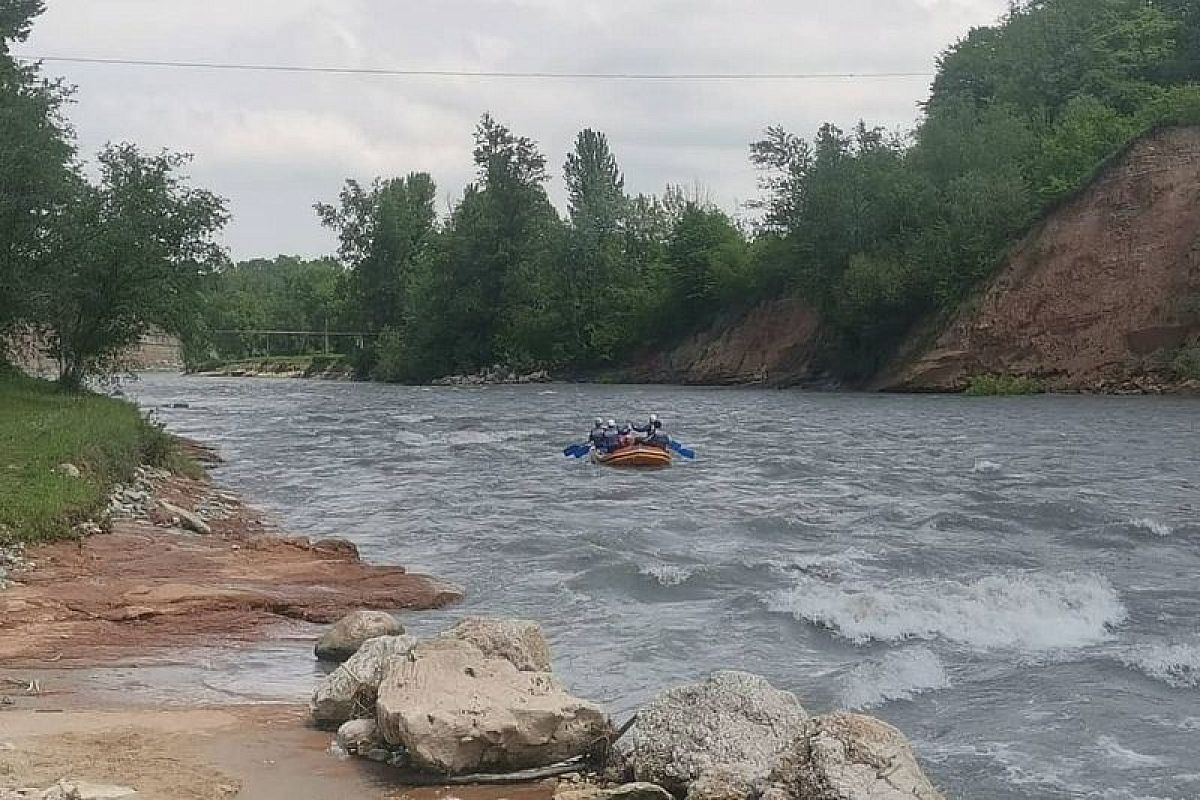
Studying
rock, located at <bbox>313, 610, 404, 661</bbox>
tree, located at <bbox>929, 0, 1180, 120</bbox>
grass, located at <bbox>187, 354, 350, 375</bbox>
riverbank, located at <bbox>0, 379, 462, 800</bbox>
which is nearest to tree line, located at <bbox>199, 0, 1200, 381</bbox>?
tree, located at <bbox>929, 0, 1180, 120</bbox>

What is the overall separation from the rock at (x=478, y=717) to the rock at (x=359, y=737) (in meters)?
0.13

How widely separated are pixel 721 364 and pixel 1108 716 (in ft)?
189

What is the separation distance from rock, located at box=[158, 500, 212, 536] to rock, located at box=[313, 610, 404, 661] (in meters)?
6.84

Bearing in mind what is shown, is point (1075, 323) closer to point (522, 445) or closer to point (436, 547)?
point (522, 445)

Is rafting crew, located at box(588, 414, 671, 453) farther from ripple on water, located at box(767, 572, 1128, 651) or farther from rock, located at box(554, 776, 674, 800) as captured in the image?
rock, located at box(554, 776, 674, 800)

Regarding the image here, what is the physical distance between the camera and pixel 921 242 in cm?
5403

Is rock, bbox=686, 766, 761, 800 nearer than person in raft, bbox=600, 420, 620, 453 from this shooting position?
Yes

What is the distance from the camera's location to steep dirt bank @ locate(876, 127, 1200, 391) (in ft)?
151

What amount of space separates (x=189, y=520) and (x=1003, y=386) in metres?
37.0

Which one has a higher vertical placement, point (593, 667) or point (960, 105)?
point (960, 105)

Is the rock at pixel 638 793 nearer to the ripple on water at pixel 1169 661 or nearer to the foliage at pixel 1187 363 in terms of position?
the ripple on water at pixel 1169 661

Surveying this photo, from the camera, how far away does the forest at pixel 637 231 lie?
100 feet

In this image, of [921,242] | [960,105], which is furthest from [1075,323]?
[960,105]

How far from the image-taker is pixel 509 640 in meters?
9.23
